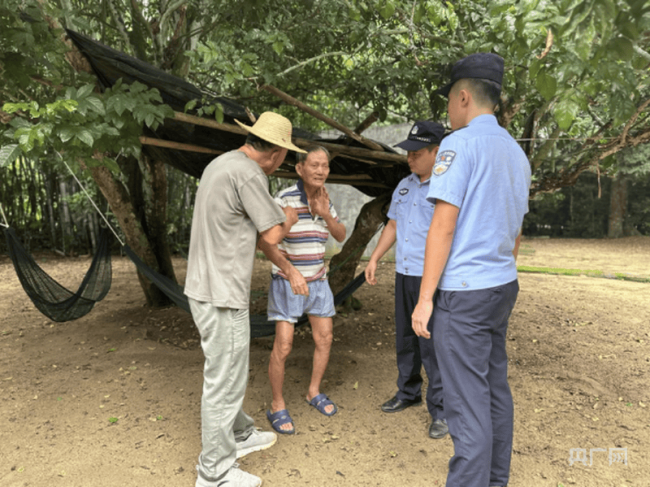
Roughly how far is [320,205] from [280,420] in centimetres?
97

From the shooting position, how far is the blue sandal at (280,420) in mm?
2162

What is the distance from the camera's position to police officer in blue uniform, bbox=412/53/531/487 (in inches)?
55.2

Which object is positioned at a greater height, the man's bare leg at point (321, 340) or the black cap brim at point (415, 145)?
the black cap brim at point (415, 145)

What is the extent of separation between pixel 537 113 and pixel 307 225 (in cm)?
198

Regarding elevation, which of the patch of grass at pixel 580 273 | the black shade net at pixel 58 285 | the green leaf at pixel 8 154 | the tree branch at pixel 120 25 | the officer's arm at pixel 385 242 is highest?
the tree branch at pixel 120 25

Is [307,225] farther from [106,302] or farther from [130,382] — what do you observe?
[106,302]

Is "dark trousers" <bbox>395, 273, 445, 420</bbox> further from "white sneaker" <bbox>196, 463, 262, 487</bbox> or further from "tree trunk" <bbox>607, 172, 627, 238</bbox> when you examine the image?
"tree trunk" <bbox>607, 172, 627, 238</bbox>

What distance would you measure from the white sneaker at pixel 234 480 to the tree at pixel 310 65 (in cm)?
134

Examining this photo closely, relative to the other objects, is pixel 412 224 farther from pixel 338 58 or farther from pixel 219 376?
pixel 338 58

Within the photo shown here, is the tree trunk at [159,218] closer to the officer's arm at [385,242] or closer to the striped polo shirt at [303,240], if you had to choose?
the striped polo shirt at [303,240]

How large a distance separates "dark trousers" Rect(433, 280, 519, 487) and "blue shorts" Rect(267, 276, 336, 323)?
0.82m

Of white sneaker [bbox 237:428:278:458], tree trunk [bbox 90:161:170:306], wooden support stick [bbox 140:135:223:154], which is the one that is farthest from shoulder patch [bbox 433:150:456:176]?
tree trunk [bbox 90:161:170:306]

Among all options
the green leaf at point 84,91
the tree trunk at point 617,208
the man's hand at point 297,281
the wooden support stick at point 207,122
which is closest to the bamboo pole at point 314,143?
the wooden support stick at point 207,122

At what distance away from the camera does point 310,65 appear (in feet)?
12.4
